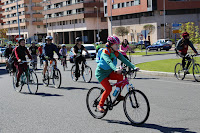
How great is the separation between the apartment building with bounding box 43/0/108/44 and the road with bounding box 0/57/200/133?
223 feet

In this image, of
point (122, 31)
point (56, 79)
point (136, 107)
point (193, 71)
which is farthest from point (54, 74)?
point (122, 31)

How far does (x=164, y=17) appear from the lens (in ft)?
217

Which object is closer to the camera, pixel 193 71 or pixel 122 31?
pixel 193 71

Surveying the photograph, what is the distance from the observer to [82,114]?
301 inches

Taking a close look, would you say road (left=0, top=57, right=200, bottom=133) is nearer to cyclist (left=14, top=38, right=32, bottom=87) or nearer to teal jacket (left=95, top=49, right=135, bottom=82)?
cyclist (left=14, top=38, right=32, bottom=87)

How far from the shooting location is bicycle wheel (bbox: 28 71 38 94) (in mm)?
11070

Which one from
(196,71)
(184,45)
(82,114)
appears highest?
(184,45)

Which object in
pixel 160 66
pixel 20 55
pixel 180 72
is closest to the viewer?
pixel 20 55

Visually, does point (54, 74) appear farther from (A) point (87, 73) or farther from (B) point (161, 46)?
(B) point (161, 46)

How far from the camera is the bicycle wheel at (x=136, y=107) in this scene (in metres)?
6.11

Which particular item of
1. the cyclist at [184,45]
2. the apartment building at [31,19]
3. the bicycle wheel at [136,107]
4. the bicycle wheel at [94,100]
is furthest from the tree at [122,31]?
the bicycle wheel at [136,107]

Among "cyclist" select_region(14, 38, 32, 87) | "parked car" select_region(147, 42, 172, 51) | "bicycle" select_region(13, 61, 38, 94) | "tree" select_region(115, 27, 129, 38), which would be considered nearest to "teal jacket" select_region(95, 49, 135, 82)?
"bicycle" select_region(13, 61, 38, 94)

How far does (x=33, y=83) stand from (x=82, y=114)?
4.15 meters

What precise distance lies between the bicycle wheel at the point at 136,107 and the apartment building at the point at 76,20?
7227cm
